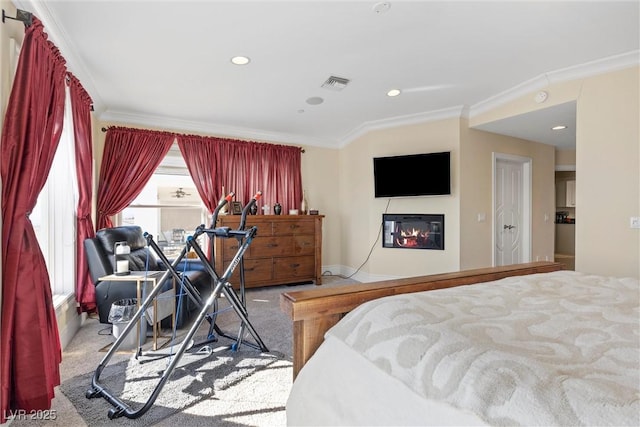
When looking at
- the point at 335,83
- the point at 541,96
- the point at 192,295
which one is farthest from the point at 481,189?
the point at 192,295

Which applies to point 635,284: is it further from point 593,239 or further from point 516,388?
point 593,239

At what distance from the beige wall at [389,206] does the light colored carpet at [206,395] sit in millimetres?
2403

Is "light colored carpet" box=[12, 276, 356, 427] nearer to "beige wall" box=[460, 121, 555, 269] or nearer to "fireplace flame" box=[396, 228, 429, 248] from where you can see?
"fireplace flame" box=[396, 228, 429, 248]

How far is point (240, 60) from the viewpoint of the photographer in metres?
2.87

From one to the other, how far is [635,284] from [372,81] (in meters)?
2.73

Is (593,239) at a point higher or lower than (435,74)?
lower

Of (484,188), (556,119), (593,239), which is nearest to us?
(593,239)

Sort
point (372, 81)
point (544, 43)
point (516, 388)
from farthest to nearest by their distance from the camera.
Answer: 1. point (372, 81)
2. point (544, 43)
3. point (516, 388)

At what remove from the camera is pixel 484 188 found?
451cm

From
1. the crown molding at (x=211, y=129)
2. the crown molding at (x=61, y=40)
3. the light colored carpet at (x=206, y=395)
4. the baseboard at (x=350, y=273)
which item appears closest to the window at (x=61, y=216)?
the crown molding at (x=61, y=40)

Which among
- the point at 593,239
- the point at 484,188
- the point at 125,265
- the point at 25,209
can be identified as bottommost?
the point at 125,265

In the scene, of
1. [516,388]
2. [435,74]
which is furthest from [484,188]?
[516,388]

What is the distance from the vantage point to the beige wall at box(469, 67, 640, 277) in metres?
2.82

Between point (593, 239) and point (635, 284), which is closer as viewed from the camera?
point (635, 284)
